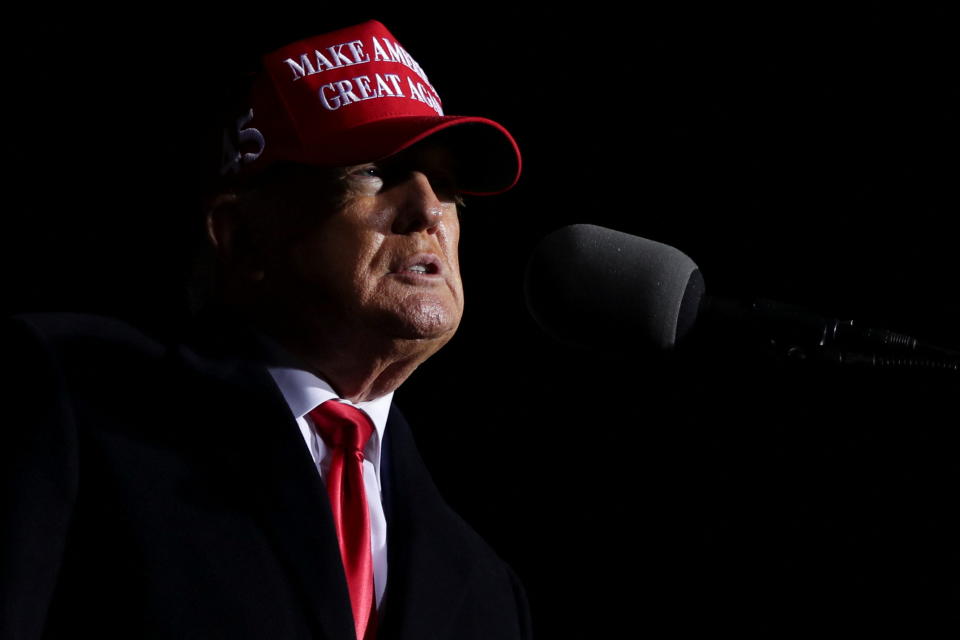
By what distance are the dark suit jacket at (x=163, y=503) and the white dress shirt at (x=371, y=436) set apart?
2 centimetres

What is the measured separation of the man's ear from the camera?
1.50 metres

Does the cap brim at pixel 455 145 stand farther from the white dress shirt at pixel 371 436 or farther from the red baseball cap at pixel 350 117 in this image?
the white dress shirt at pixel 371 436

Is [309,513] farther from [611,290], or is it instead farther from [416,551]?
[611,290]

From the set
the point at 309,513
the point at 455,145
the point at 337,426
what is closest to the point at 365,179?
the point at 455,145

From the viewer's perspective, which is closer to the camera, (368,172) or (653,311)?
(653,311)

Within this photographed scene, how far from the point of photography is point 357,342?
4.62ft

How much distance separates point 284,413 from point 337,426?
100mm

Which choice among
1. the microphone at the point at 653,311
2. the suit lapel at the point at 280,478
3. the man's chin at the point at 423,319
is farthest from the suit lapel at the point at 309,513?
the microphone at the point at 653,311

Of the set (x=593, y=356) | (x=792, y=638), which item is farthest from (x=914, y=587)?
(x=593, y=356)

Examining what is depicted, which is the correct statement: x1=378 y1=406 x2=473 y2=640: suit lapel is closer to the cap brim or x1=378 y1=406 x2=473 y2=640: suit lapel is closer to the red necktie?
the red necktie

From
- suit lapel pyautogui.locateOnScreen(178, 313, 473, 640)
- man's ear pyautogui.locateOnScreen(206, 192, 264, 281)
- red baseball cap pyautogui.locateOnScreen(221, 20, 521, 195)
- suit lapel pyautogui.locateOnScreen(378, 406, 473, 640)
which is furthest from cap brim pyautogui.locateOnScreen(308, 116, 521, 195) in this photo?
suit lapel pyautogui.locateOnScreen(378, 406, 473, 640)

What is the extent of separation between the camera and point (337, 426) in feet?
4.66

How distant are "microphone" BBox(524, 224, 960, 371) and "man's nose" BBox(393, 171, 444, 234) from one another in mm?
248

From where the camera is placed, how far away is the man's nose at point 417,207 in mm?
1447
